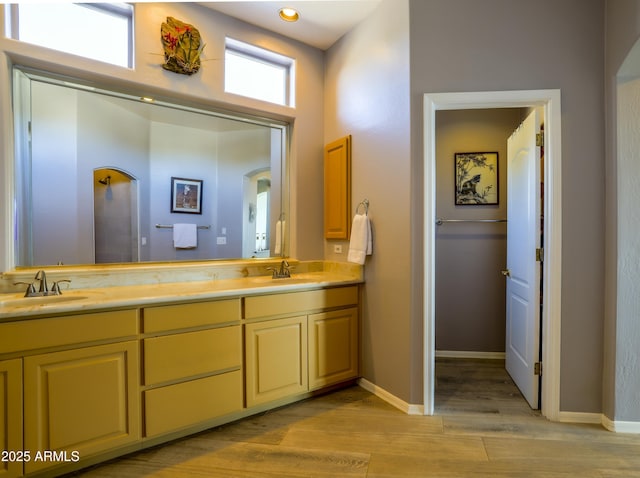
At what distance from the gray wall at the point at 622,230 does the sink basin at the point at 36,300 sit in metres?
3.07

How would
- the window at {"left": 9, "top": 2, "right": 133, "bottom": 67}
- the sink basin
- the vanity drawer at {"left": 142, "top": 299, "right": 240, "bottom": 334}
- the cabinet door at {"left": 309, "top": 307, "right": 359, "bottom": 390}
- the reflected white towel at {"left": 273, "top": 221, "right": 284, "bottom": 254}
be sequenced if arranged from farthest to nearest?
the reflected white towel at {"left": 273, "top": 221, "right": 284, "bottom": 254} < the cabinet door at {"left": 309, "top": 307, "right": 359, "bottom": 390} < the window at {"left": 9, "top": 2, "right": 133, "bottom": 67} < the vanity drawer at {"left": 142, "top": 299, "right": 240, "bottom": 334} < the sink basin

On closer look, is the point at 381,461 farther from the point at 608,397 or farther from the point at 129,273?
the point at 129,273

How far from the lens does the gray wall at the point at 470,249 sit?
3.25m

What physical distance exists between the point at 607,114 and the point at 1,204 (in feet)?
11.7

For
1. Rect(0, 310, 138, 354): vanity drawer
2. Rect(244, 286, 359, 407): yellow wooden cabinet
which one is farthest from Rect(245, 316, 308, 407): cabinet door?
Rect(0, 310, 138, 354): vanity drawer

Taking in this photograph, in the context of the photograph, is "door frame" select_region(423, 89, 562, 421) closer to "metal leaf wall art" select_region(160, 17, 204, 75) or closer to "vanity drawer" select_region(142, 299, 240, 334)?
"vanity drawer" select_region(142, 299, 240, 334)

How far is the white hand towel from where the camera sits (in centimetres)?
244

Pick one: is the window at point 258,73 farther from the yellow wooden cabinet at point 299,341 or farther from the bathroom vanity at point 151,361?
the yellow wooden cabinet at point 299,341

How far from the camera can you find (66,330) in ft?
5.19

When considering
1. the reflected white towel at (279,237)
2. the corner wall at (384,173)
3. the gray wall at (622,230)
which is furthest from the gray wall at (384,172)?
the gray wall at (622,230)

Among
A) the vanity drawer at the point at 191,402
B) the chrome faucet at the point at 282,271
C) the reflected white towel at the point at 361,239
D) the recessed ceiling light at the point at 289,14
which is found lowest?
the vanity drawer at the point at 191,402

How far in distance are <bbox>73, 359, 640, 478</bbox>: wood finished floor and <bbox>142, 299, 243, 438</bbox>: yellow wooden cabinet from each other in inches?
6.7

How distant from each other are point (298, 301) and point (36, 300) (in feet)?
4.73

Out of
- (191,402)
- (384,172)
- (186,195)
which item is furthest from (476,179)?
(191,402)
